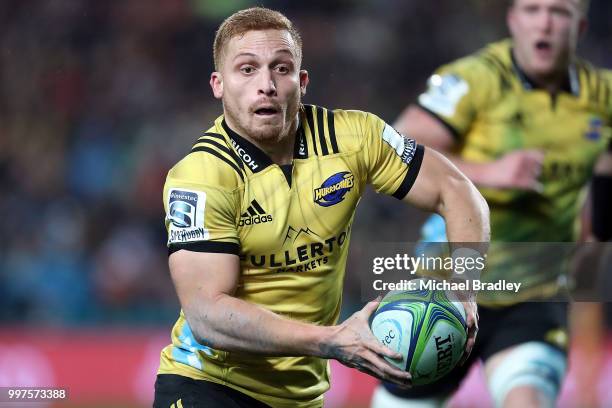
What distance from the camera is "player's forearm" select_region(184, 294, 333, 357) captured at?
3.47 metres

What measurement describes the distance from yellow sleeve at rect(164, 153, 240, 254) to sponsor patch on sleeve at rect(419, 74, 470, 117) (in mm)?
2446

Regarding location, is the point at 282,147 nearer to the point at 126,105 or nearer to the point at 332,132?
the point at 332,132

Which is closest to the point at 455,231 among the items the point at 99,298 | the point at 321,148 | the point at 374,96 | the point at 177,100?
the point at 321,148

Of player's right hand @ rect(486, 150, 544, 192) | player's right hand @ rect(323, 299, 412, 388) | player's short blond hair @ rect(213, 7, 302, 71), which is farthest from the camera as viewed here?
player's right hand @ rect(486, 150, 544, 192)

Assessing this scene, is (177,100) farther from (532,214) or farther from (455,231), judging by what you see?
(455,231)

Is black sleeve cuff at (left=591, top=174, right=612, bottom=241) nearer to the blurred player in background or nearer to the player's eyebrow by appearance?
the blurred player in background

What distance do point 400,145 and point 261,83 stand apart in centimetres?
66

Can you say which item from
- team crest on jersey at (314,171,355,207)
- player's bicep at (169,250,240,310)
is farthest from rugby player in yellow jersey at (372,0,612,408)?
player's bicep at (169,250,240,310)

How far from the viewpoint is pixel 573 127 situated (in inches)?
240

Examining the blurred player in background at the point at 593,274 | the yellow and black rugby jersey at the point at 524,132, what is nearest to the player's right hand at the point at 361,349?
the yellow and black rugby jersey at the point at 524,132

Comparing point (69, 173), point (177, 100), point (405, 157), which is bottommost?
point (405, 157)

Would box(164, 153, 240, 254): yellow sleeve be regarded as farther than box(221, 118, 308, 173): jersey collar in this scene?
No

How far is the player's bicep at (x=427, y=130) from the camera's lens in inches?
237

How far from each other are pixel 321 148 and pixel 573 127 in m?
2.54
